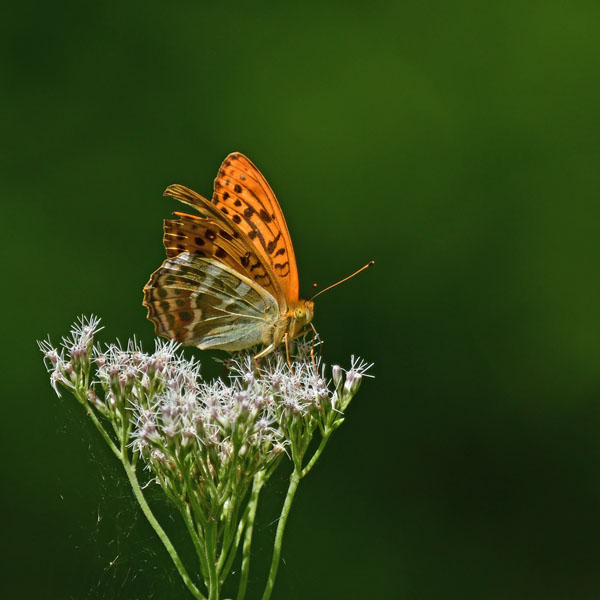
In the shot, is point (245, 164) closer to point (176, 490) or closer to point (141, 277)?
point (141, 277)

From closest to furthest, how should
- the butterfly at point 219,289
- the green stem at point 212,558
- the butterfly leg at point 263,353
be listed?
the green stem at point 212,558 → the butterfly leg at point 263,353 → the butterfly at point 219,289

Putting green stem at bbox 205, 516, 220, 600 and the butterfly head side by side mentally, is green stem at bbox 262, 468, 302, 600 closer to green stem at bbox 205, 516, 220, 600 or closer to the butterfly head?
green stem at bbox 205, 516, 220, 600

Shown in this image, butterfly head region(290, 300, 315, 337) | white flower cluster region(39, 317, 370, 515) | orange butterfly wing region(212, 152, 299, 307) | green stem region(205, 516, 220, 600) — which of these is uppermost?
orange butterfly wing region(212, 152, 299, 307)

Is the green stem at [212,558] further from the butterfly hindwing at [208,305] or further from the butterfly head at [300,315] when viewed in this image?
the butterfly head at [300,315]

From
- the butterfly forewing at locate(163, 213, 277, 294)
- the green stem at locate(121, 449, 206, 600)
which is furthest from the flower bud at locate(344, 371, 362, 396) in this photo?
the green stem at locate(121, 449, 206, 600)

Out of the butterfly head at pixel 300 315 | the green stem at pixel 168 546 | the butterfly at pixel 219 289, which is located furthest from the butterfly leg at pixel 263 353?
the green stem at pixel 168 546

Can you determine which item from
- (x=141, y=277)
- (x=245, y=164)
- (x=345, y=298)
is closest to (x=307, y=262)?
(x=345, y=298)

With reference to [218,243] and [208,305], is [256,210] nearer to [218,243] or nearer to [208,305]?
[218,243]
